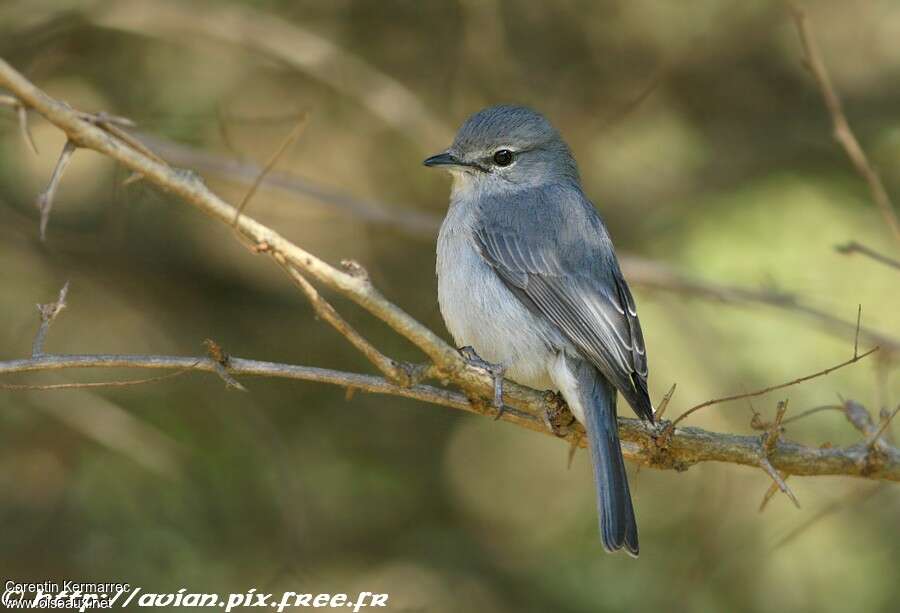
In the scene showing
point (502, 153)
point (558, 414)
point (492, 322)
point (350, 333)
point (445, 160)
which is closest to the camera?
point (350, 333)

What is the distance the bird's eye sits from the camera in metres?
5.23

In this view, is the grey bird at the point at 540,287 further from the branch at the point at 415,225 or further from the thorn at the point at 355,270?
the thorn at the point at 355,270

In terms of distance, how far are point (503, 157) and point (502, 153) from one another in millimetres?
21

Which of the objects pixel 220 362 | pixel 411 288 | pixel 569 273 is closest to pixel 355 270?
pixel 220 362

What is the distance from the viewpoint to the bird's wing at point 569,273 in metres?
4.36

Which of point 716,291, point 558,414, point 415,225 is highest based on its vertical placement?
point 415,225

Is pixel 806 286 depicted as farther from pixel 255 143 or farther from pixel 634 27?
pixel 255 143

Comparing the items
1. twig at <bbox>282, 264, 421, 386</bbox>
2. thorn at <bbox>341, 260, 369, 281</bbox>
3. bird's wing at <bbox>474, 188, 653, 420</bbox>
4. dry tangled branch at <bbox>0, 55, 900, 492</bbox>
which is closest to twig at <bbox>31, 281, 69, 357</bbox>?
dry tangled branch at <bbox>0, 55, 900, 492</bbox>

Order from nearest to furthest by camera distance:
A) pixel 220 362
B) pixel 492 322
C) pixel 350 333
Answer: pixel 350 333 < pixel 220 362 < pixel 492 322

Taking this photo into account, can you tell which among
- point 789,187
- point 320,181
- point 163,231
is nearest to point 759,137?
point 789,187

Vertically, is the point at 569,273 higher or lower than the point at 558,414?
higher

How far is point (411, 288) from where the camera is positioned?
676 cm

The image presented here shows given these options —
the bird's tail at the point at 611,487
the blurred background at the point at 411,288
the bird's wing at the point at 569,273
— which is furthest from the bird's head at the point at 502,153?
the bird's tail at the point at 611,487

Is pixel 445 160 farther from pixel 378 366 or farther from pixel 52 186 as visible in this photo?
pixel 52 186
